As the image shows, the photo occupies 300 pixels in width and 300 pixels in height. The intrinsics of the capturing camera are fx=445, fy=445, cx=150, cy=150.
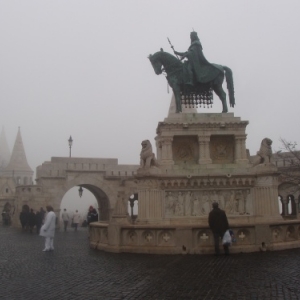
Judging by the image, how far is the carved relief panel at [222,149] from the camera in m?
14.7

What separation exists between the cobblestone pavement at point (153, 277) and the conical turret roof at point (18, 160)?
7661 cm

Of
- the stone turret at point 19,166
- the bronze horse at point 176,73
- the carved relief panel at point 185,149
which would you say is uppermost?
the stone turret at point 19,166

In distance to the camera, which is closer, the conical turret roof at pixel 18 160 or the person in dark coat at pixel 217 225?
the person in dark coat at pixel 217 225

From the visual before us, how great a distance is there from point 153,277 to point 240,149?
7530mm

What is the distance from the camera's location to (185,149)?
14.7 meters

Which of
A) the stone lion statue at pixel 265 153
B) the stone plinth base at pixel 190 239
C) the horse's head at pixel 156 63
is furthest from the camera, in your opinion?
the horse's head at pixel 156 63

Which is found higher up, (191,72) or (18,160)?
(18,160)

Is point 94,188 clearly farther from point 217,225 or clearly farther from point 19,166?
point 19,166

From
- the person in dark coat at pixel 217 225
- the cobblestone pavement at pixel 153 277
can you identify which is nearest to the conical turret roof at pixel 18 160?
the cobblestone pavement at pixel 153 277

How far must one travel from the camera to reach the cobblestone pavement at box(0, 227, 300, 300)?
6.51 metres

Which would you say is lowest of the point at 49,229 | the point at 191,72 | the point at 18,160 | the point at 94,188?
the point at 49,229

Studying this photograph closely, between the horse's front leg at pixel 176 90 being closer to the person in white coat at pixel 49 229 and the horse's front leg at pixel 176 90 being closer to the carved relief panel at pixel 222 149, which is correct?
the carved relief panel at pixel 222 149

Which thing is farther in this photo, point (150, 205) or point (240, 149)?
point (240, 149)

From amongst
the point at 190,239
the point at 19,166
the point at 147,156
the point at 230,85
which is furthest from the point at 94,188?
the point at 19,166
